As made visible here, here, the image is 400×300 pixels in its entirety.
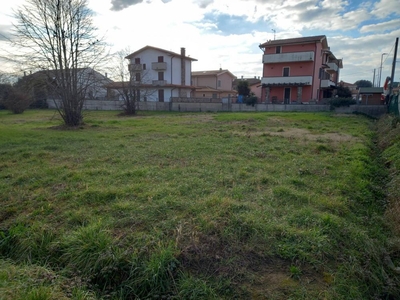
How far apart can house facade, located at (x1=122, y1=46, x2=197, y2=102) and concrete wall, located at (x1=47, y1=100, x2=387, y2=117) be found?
17.3 feet

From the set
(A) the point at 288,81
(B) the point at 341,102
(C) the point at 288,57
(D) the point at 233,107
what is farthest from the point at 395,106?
(C) the point at 288,57

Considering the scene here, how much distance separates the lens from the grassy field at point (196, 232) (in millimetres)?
2514

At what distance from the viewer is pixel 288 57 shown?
29578 millimetres

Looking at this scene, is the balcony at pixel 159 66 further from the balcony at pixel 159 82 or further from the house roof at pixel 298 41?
the house roof at pixel 298 41

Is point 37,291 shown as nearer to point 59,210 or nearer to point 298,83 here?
point 59,210

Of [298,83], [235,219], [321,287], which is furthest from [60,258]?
[298,83]

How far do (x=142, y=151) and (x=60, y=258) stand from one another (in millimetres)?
5093

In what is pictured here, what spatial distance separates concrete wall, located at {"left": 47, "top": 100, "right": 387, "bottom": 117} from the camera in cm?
2084

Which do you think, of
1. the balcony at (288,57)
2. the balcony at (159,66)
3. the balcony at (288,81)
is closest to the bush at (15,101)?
the balcony at (159,66)

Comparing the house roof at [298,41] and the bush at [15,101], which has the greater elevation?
the house roof at [298,41]

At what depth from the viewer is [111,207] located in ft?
13.0

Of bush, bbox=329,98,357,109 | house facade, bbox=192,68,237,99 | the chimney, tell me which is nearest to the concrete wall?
bush, bbox=329,98,357,109

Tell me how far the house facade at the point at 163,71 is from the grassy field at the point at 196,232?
98.0ft

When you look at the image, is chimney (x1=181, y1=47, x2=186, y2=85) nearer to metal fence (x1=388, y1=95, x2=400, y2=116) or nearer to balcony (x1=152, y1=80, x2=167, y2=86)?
balcony (x1=152, y1=80, x2=167, y2=86)
